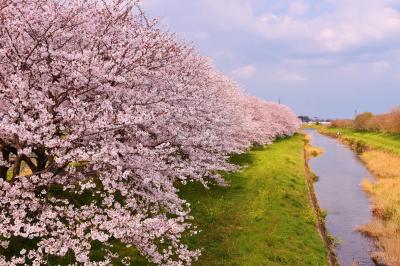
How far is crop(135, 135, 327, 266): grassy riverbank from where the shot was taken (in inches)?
808

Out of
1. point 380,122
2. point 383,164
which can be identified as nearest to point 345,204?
point 383,164

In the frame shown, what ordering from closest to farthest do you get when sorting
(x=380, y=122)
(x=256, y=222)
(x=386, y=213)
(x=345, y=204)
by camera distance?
(x=256, y=222)
(x=386, y=213)
(x=345, y=204)
(x=380, y=122)

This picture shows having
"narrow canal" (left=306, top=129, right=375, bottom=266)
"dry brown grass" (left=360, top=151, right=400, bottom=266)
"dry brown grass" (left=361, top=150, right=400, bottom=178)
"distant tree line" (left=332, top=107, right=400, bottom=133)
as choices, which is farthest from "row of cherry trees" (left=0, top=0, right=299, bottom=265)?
"distant tree line" (left=332, top=107, right=400, bottom=133)

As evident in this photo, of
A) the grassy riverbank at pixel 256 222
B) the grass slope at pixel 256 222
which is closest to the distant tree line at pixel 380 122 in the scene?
the grassy riverbank at pixel 256 222

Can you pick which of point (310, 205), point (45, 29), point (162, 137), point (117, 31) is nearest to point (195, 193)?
point (310, 205)

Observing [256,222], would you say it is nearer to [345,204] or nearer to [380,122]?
[345,204]

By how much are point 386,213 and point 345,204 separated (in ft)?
18.5

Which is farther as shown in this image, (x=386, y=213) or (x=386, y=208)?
(x=386, y=208)

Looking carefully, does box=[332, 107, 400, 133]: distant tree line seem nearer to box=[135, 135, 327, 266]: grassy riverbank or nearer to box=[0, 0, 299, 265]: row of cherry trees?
box=[135, 135, 327, 266]: grassy riverbank

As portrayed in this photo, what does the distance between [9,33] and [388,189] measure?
3381cm

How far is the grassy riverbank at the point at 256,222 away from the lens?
20531mm

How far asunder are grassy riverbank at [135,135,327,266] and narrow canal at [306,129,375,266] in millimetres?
2103

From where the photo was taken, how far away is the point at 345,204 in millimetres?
37156

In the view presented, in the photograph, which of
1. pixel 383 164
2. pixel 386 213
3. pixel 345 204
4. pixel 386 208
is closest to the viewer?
pixel 386 213
